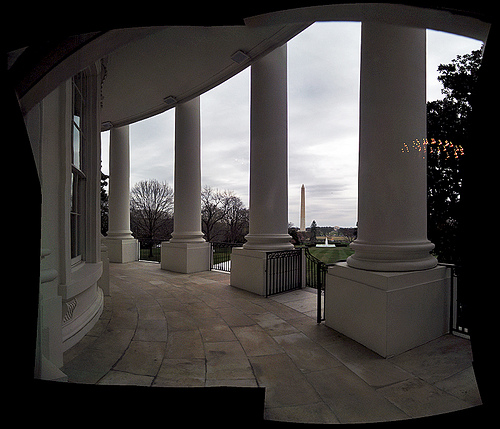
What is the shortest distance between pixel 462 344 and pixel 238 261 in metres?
8.54

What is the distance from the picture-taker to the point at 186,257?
658 inches

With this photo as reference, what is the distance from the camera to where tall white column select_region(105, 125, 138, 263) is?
2180cm

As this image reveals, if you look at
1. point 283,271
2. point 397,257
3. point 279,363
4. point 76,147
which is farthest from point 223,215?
point 279,363

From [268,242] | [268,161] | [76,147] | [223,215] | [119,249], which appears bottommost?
[119,249]

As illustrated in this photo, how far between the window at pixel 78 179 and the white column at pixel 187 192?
29.2ft

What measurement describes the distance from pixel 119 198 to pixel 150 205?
30032mm

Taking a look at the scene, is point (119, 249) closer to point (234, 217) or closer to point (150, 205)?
point (150, 205)

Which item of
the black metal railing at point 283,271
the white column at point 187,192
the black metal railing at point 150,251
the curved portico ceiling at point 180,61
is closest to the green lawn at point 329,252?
the white column at point 187,192

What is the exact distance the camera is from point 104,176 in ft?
131

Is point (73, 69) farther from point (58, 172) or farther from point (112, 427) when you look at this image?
point (112, 427)

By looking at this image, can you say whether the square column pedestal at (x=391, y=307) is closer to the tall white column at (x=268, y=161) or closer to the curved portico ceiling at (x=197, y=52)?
the curved portico ceiling at (x=197, y=52)

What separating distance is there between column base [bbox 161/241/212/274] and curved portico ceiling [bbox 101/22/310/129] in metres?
9.16

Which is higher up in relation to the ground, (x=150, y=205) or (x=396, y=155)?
(x=150, y=205)

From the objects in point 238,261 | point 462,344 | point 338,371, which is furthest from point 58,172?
point 462,344
